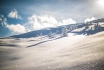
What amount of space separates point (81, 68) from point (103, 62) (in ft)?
10.9

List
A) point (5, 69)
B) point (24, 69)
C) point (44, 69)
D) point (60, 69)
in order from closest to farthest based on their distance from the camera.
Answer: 1. point (60, 69)
2. point (44, 69)
3. point (24, 69)
4. point (5, 69)

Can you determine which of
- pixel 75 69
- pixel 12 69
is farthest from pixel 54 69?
pixel 12 69

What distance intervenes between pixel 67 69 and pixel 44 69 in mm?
4462

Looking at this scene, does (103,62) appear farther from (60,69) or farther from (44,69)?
(44,69)

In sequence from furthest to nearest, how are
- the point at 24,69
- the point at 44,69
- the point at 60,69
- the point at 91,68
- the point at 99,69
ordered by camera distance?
the point at 24,69, the point at 44,69, the point at 60,69, the point at 91,68, the point at 99,69

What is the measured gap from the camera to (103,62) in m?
15.4

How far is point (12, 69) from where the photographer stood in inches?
870

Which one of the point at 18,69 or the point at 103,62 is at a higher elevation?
the point at 103,62

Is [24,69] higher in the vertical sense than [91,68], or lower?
lower

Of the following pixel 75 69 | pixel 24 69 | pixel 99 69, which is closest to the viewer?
pixel 99 69

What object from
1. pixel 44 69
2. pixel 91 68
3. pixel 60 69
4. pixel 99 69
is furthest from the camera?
pixel 44 69

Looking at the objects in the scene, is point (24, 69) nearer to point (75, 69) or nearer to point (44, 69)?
point (44, 69)

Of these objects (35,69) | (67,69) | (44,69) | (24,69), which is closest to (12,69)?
(24,69)

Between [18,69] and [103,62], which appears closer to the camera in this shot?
[103,62]
